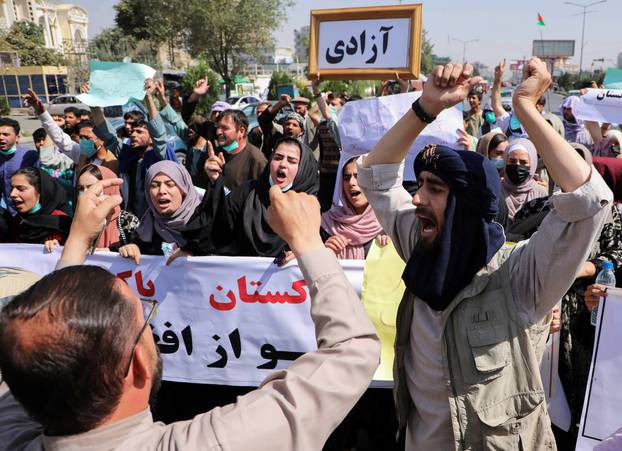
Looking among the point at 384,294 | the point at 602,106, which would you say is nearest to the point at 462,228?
the point at 384,294

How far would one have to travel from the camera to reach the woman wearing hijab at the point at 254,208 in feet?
10.7

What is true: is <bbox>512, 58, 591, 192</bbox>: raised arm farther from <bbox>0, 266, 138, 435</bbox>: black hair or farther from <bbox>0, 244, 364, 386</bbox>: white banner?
<bbox>0, 244, 364, 386</bbox>: white banner

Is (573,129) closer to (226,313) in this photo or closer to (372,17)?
(372,17)

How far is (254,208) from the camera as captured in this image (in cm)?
334

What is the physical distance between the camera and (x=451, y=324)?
1818 mm

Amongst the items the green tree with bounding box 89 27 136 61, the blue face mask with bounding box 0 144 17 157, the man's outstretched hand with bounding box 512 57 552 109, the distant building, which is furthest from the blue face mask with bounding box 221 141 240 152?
the distant building

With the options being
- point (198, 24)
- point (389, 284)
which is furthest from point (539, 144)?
point (198, 24)

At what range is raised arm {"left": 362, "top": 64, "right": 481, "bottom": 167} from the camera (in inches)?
71.7

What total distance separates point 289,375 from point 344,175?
7.61 ft

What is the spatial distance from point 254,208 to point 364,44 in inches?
47.1

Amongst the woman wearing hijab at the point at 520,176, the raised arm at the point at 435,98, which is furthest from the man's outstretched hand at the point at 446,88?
the woman wearing hijab at the point at 520,176

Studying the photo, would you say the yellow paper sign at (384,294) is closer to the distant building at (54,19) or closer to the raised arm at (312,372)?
the raised arm at (312,372)

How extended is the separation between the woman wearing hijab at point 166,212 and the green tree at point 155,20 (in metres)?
29.8

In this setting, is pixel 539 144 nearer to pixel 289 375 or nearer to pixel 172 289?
pixel 289 375
